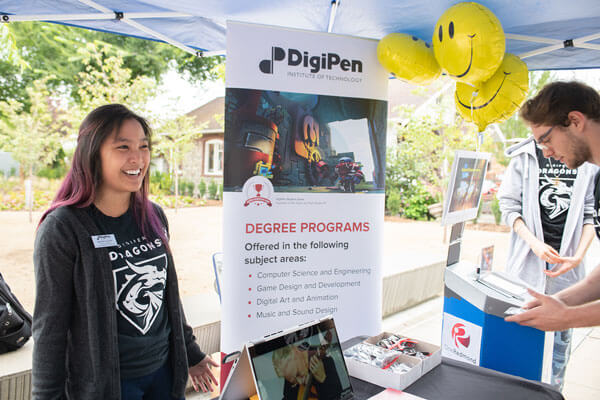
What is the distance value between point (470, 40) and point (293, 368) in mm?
1659

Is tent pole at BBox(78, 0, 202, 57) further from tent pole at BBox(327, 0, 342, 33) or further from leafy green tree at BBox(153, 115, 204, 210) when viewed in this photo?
leafy green tree at BBox(153, 115, 204, 210)

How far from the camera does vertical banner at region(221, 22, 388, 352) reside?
2.03 meters

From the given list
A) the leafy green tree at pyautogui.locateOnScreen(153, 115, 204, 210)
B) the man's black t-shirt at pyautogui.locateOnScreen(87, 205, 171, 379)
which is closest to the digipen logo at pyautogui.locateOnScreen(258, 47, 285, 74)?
the man's black t-shirt at pyautogui.locateOnScreen(87, 205, 171, 379)

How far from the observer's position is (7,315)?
2.08m

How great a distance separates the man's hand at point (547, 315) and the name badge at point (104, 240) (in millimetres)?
1408

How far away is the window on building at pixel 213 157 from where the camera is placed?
14.5 meters

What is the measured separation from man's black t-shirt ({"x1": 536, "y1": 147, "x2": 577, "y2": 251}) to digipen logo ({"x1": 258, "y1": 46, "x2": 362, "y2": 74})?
126 cm

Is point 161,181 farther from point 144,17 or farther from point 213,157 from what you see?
point 144,17

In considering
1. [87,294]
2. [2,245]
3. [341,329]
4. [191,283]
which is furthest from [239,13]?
[2,245]

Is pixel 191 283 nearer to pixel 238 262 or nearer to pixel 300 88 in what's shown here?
pixel 238 262

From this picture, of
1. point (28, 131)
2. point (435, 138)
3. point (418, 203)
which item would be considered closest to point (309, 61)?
point (435, 138)

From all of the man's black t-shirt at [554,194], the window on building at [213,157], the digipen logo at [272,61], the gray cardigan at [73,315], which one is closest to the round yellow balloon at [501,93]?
the man's black t-shirt at [554,194]

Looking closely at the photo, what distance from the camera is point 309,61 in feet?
6.92

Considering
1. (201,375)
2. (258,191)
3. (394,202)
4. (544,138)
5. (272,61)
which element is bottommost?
(201,375)
